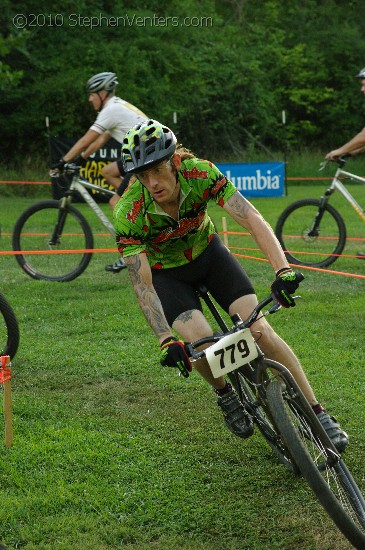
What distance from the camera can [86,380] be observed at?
6.91m

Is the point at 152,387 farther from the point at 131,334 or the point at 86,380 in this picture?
the point at 131,334

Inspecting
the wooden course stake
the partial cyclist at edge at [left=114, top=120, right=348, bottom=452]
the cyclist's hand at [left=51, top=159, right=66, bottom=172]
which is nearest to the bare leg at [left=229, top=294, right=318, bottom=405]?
the partial cyclist at edge at [left=114, top=120, right=348, bottom=452]

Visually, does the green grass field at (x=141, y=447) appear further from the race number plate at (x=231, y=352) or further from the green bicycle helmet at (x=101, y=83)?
the green bicycle helmet at (x=101, y=83)

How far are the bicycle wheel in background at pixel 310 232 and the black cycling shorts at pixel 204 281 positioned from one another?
6093 mm

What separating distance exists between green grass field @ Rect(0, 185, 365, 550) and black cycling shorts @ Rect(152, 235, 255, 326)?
89 cm

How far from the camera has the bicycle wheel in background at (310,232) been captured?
11.2 m

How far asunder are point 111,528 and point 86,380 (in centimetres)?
261

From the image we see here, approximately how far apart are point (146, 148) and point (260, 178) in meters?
18.9

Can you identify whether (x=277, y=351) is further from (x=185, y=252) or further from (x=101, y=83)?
(x=101, y=83)

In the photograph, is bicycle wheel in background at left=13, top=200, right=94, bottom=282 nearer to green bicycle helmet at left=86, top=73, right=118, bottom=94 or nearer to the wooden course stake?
green bicycle helmet at left=86, top=73, right=118, bottom=94

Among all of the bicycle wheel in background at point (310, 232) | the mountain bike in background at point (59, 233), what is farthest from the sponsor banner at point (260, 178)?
the mountain bike in background at point (59, 233)

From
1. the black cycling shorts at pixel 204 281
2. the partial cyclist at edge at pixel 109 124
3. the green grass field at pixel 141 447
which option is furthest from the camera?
the partial cyclist at edge at pixel 109 124

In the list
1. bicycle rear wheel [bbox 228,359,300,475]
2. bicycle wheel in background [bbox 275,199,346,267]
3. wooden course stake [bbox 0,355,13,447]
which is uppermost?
bicycle rear wheel [bbox 228,359,300,475]

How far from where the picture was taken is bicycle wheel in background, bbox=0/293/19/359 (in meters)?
6.63
